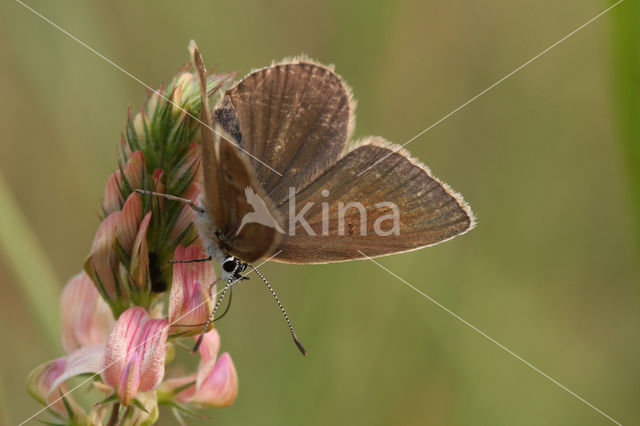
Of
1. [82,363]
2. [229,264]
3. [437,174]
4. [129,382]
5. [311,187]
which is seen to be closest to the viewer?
[129,382]

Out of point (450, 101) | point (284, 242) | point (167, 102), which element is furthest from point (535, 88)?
point (167, 102)

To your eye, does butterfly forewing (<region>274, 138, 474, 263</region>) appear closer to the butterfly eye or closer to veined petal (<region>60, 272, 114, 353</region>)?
the butterfly eye

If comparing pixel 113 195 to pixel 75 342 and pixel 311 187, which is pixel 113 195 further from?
pixel 311 187

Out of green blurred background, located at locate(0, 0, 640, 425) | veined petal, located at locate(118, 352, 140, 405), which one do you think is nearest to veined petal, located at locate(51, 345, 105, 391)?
veined petal, located at locate(118, 352, 140, 405)

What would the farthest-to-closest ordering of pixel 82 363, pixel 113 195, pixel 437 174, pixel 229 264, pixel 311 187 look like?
pixel 437 174
pixel 311 187
pixel 229 264
pixel 113 195
pixel 82 363

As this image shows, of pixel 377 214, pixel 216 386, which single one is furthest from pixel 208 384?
pixel 377 214

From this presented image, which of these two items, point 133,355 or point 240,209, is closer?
point 133,355
